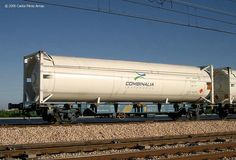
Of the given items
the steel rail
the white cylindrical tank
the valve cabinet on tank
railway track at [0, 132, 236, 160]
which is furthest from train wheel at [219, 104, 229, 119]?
the steel rail

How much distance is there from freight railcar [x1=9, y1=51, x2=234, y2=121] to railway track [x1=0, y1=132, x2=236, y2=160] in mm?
6338

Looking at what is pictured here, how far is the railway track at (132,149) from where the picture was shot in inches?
421

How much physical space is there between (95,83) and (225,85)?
11.9 m

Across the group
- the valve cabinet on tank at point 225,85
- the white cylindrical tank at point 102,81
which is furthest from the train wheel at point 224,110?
the white cylindrical tank at point 102,81

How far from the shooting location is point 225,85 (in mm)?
27891

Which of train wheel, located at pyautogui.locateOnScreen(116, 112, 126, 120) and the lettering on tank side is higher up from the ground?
the lettering on tank side

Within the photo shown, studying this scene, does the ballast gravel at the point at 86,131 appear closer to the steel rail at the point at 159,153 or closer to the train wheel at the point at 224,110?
the steel rail at the point at 159,153

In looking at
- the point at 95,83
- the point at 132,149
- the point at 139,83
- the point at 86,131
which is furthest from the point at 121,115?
the point at 132,149

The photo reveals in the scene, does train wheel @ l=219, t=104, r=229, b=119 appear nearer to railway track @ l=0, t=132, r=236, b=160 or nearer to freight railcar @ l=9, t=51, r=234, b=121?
freight railcar @ l=9, t=51, r=234, b=121

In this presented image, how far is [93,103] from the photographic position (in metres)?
20.8

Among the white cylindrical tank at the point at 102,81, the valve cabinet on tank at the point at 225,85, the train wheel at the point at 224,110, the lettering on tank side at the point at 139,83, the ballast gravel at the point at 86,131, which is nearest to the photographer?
the ballast gravel at the point at 86,131

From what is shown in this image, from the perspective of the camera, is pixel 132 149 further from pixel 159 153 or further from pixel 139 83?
pixel 139 83

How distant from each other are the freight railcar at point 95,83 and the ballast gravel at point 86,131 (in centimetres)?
252

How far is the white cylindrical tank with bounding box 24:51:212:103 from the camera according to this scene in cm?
1912
